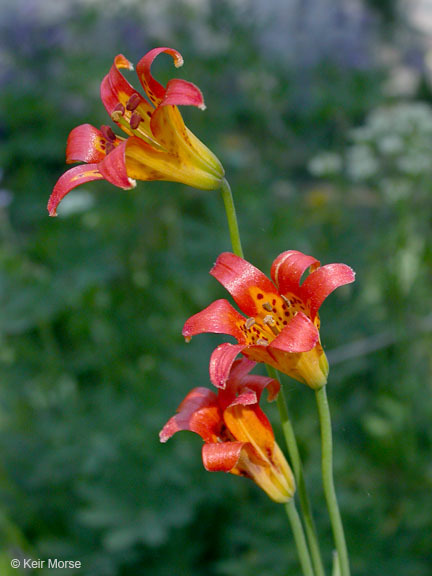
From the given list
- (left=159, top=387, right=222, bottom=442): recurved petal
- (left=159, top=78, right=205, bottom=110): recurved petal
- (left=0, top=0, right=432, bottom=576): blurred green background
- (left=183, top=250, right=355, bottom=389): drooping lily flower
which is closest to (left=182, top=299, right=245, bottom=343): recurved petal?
(left=183, top=250, right=355, bottom=389): drooping lily flower

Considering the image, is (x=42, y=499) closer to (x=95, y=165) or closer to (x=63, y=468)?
(x=63, y=468)

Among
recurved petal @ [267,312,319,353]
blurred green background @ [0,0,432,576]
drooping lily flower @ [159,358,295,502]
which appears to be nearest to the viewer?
recurved petal @ [267,312,319,353]

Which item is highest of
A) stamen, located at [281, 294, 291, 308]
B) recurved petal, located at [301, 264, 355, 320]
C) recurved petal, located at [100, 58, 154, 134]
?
recurved petal, located at [100, 58, 154, 134]

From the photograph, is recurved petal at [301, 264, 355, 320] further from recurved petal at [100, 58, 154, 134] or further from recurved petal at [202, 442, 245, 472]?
recurved petal at [100, 58, 154, 134]

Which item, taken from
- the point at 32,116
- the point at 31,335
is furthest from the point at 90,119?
the point at 31,335

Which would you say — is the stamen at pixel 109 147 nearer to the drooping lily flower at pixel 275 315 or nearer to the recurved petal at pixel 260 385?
the drooping lily flower at pixel 275 315

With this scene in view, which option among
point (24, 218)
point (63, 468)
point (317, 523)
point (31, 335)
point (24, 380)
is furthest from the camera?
point (24, 218)
